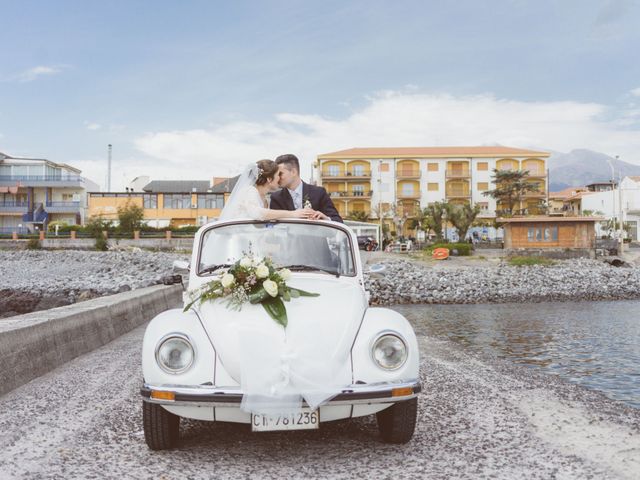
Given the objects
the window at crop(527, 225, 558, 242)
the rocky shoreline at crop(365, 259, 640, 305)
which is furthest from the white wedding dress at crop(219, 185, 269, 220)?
the window at crop(527, 225, 558, 242)

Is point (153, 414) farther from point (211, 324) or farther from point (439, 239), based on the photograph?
point (439, 239)

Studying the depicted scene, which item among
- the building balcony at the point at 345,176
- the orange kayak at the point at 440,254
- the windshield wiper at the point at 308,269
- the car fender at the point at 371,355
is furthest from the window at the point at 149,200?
the car fender at the point at 371,355

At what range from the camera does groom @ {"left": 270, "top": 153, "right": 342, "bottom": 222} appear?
6406mm

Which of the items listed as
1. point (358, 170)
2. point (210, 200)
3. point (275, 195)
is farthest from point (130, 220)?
point (275, 195)

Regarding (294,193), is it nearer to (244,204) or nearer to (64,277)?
(244,204)

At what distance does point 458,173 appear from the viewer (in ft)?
300

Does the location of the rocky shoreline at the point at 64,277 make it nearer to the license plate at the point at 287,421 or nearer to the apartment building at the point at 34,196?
the license plate at the point at 287,421

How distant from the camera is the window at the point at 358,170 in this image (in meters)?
90.8

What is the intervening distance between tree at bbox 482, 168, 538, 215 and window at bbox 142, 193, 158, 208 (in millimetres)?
45708

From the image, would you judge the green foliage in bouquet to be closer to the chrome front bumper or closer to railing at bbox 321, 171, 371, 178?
the chrome front bumper

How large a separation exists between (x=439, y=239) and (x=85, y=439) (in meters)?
58.4

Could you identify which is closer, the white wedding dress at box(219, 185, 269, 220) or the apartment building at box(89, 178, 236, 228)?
the white wedding dress at box(219, 185, 269, 220)

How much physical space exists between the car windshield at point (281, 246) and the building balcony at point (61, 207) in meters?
84.7

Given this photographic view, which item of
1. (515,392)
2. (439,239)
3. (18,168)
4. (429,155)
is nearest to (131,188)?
(18,168)
